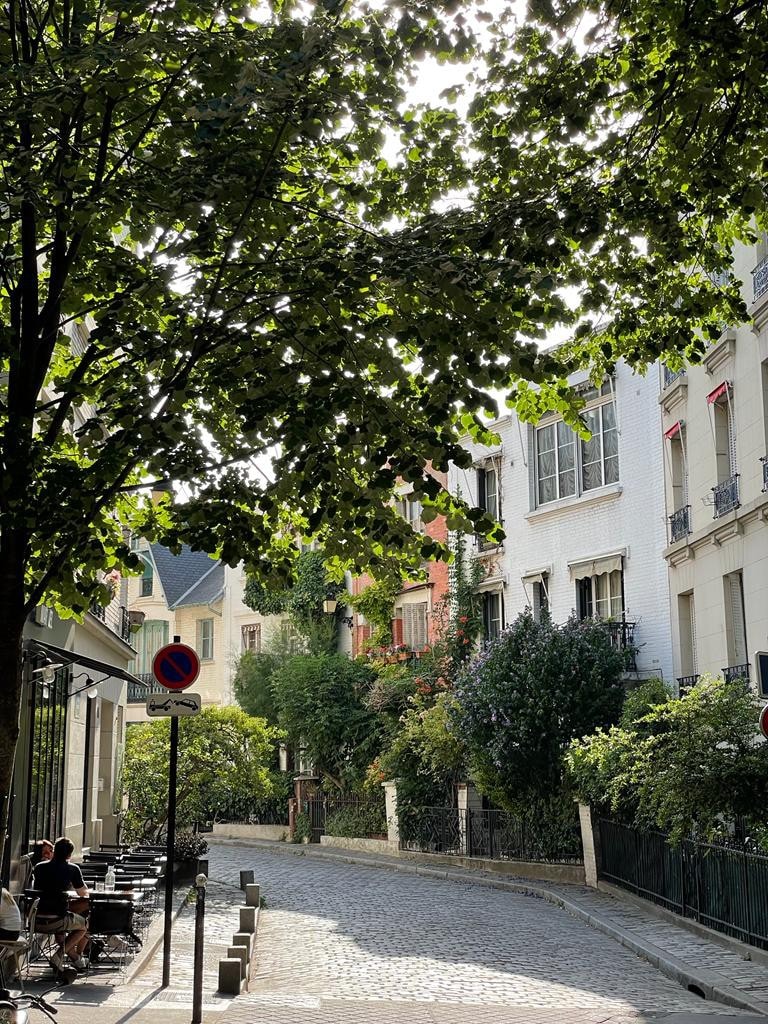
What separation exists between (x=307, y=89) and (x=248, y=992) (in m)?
8.63

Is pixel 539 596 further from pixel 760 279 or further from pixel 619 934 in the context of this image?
pixel 619 934

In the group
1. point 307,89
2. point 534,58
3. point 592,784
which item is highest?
point 534,58

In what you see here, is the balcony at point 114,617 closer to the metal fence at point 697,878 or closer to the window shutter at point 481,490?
the metal fence at point 697,878

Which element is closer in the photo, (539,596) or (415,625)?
(539,596)

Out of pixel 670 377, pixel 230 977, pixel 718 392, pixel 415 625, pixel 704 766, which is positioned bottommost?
pixel 230 977

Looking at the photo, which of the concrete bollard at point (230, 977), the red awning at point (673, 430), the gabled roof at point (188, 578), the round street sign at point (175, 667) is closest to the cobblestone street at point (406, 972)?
the concrete bollard at point (230, 977)

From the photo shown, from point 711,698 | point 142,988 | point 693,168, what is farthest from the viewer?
point 711,698

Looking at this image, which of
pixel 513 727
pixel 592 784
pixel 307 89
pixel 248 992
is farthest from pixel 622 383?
pixel 307 89

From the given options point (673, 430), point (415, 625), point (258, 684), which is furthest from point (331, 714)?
point (673, 430)

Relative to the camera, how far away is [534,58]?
930 centimetres

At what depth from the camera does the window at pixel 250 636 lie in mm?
50219

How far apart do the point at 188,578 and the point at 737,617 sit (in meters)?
38.2

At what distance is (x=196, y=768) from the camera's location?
25734mm

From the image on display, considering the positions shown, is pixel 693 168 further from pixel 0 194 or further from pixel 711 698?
pixel 711 698
